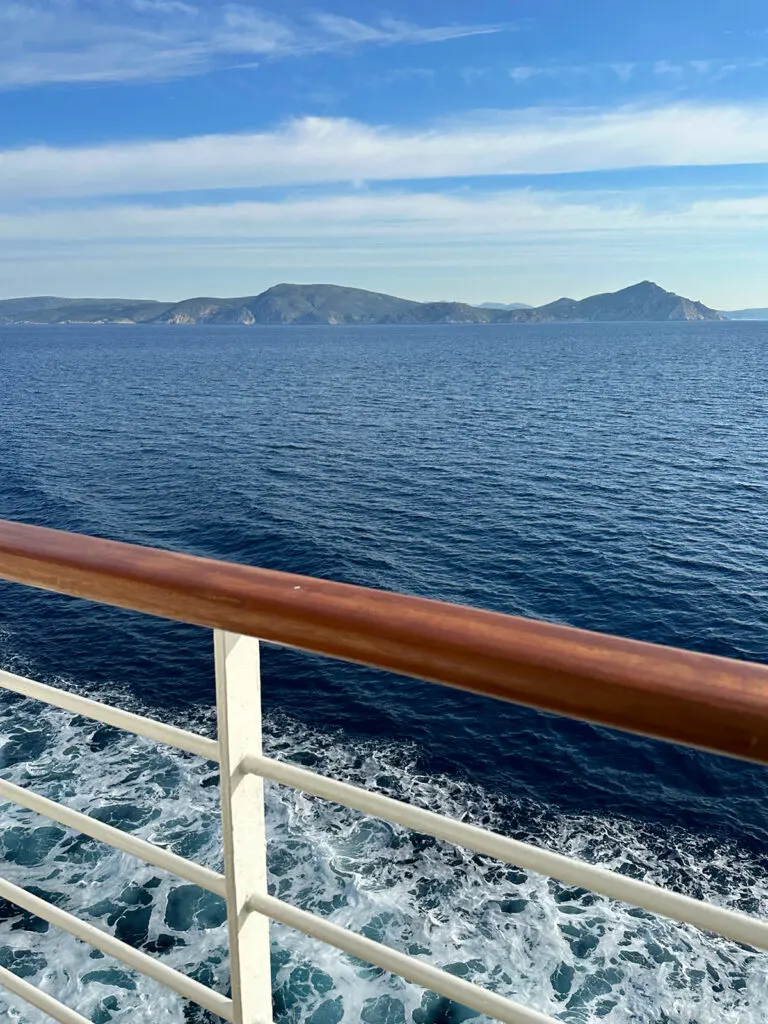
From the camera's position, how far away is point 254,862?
1214mm

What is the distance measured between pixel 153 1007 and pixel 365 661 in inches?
378

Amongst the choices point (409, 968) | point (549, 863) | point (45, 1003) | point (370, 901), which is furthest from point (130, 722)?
point (370, 901)

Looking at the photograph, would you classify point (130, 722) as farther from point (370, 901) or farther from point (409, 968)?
point (370, 901)

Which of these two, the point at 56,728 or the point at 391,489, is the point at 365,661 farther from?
the point at 391,489

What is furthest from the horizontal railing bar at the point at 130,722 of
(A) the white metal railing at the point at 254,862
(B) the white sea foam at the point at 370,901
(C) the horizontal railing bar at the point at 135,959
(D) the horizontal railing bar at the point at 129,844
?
(B) the white sea foam at the point at 370,901

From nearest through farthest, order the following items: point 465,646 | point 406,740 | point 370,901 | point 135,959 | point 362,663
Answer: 1. point 465,646
2. point 362,663
3. point 135,959
4. point 370,901
5. point 406,740

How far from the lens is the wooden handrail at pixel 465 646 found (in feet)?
2.61

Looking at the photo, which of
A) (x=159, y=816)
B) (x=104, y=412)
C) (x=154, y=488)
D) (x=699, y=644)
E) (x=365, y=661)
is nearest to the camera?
(x=365, y=661)

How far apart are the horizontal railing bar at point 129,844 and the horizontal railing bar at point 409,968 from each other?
0.34 feet

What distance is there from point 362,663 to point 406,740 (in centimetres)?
1477

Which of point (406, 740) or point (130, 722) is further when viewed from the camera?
point (406, 740)

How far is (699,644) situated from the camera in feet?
59.9

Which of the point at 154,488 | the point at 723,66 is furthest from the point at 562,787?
the point at 723,66

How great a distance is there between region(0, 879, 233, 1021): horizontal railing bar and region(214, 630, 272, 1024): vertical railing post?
0.04 m
